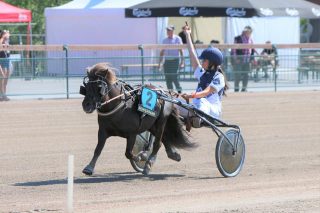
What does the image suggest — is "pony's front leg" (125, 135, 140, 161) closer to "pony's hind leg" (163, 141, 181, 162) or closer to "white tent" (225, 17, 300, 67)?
"pony's hind leg" (163, 141, 181, 162)

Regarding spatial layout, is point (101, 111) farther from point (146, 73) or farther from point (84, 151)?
point (146, 73)

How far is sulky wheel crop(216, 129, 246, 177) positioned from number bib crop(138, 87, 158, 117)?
3.46ft

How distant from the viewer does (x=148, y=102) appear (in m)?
11.4

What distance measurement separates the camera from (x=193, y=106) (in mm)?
11992

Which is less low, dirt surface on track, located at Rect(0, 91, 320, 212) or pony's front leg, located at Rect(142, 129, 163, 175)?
pony's front leg, located at Rect(142, 129, 163, 175)

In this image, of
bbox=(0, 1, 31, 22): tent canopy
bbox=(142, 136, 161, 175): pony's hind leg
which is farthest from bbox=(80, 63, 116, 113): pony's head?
bbox=(0, 1, 31, 22): tent canopy

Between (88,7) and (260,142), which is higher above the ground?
(88,7)

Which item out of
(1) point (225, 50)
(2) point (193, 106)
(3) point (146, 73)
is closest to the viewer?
(2) point (193, 106)

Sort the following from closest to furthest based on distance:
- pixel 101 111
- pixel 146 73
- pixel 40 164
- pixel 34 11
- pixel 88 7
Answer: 1. pixel 101 111
2. pixel 40 164
3. pixel 146 73
4. pixel 88 7
5. pixel 34 11

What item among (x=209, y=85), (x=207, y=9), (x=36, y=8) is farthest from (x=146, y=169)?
(x=36, y=8)

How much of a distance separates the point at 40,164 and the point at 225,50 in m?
15.1

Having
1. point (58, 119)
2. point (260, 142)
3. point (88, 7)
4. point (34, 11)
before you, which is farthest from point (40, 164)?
point (34, 11)

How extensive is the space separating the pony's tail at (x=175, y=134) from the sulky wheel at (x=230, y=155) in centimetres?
50

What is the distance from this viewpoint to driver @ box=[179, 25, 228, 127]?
11.9m
